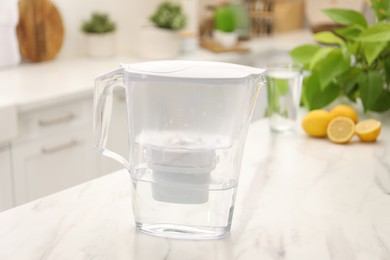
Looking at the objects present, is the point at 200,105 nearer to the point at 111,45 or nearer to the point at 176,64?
the point at 176,64

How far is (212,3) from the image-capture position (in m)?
3.94

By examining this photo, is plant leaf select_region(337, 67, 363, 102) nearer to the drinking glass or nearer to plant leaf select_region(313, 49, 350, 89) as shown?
plant leaf select_region(313, 49, 350, 89)

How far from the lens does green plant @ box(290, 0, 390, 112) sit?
5.42 feet

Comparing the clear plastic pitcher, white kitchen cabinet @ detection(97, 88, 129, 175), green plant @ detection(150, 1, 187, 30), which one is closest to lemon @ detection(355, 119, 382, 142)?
the clear plastic pitcher

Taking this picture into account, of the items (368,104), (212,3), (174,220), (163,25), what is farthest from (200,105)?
(212,3)

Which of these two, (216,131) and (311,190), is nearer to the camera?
(216,131)

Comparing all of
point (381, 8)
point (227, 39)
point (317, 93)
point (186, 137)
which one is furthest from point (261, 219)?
point (227, 39)

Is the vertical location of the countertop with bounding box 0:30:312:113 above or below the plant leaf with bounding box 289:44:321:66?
below

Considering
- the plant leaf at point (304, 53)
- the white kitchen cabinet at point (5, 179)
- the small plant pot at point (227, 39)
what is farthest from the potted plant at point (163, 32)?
the plant leaf at point (304, 53)

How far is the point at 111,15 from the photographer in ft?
10.9

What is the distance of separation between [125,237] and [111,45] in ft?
7.19

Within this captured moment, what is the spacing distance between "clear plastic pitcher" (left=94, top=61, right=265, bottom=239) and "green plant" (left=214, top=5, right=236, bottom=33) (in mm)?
2467

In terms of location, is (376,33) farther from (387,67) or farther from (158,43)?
(158,43)

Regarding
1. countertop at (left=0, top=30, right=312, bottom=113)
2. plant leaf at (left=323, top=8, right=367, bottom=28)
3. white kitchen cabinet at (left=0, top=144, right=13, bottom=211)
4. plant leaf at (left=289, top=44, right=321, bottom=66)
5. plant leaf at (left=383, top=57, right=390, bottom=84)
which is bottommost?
white kitchen cabinet at (left=0, top=144, right=13, bottom=211)
